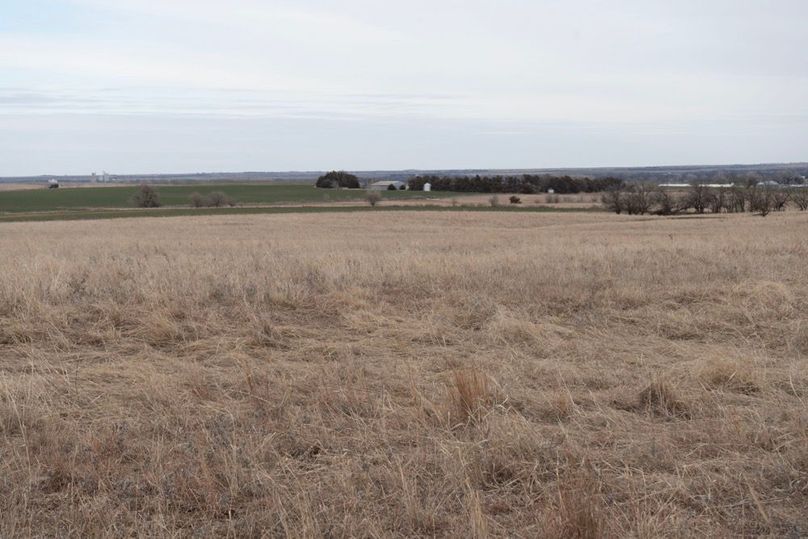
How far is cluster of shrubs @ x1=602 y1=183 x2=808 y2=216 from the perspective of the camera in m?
69.0

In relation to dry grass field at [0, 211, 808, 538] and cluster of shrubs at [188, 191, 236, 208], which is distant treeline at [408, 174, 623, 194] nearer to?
cluster of shrubs at [188, 191, 236, 208]

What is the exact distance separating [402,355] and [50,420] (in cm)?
300

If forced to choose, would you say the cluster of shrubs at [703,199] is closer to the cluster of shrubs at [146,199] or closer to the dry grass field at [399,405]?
the cluster of shrubs at [146,199]

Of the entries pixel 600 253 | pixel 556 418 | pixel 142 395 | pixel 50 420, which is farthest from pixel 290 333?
pixel 600 253

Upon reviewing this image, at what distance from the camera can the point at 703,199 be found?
72.9 meters

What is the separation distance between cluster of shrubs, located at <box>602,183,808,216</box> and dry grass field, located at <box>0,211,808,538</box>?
6560 cm

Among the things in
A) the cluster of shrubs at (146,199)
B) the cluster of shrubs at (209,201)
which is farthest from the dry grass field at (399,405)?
the cluster of shrubs at (146,199)

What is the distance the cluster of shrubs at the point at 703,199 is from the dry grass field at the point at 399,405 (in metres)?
65.6

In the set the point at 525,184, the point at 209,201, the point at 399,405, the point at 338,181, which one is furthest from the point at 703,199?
the point at 338,181

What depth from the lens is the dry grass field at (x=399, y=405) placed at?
138 inches

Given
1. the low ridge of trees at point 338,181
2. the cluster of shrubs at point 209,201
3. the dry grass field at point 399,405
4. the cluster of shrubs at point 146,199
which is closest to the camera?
the dry grass field at point 399,405

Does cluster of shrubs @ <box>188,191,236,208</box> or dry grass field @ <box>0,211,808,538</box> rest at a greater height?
cluster of shrubs @ <box>188,191,236,208</box>

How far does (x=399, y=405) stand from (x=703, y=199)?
74.8 m

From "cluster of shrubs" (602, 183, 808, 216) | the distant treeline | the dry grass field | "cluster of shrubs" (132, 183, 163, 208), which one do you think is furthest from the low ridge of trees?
the dry grass field
